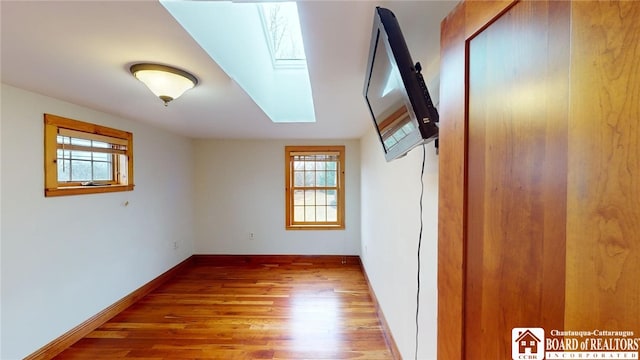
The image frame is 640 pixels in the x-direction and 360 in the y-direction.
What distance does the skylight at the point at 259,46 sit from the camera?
1326 mm

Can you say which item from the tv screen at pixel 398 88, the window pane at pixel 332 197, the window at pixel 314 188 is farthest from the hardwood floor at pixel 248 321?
the tv screen at pixel 398 88

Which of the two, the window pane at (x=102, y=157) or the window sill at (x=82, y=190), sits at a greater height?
the window pane at (x=102, y=157)

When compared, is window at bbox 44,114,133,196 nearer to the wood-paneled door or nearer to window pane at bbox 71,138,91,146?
window pane at bbox 71,138,91,146

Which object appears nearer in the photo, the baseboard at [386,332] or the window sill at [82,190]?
the baseboard at [386,332]

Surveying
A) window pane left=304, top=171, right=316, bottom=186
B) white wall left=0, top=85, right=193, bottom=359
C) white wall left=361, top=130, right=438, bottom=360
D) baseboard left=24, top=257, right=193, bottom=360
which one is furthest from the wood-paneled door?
window pane left=304, top=171, right=316, bottom=186

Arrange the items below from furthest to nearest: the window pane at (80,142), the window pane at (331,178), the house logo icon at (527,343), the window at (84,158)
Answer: the window pane at (331,178)
the window pane at (80,142)
the window at (84,158)
the house logo icon at (527,343)

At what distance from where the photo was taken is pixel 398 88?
1.00 meters

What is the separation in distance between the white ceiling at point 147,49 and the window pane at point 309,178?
85.1 inches

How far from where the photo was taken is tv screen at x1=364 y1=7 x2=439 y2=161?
0.91 m

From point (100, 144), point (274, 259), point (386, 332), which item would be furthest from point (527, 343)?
point (274, 259)

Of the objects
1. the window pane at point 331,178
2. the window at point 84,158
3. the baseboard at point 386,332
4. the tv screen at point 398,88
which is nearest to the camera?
the tv screen at point 398,88

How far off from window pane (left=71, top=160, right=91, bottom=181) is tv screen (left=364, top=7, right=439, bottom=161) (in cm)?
281

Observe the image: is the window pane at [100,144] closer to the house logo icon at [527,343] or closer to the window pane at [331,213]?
the window pane at [331,213]

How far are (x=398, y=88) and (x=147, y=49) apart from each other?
128 cm
